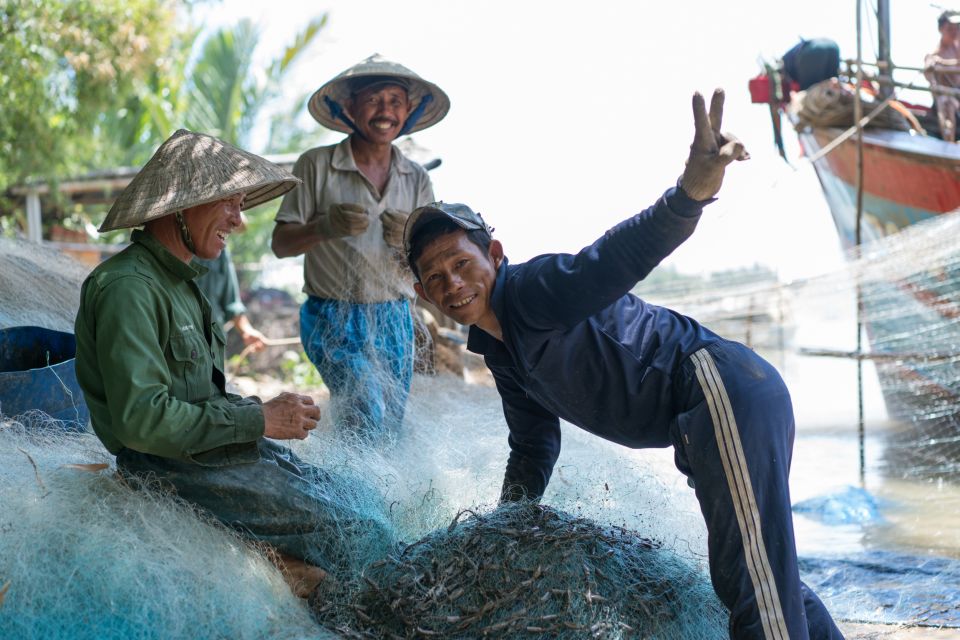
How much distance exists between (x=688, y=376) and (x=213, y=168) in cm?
151

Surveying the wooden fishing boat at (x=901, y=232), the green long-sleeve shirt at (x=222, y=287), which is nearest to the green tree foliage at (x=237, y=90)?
the wooden fishing boat at (x=901, y=232)

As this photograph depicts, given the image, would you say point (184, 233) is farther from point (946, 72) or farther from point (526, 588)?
point (946, 72)

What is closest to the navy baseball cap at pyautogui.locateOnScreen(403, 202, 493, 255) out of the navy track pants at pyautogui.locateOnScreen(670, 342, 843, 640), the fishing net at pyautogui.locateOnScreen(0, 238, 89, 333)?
the navy track pants at pyautogui.locateOnScreen(670, 342, 843, 640)

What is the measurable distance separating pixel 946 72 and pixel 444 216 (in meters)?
10.1

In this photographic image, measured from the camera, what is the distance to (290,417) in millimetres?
2746

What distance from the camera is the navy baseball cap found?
283 centimetres

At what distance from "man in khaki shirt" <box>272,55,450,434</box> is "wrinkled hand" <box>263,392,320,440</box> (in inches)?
59.8

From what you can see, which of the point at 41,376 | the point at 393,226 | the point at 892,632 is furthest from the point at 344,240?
the point at 892,632

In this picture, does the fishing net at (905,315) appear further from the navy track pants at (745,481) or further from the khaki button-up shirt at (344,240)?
the navy track pants at (745,481)

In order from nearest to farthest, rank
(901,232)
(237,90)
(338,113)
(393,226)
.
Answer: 1. (393,226)
2. (338,113)
3. (901,232)
4. (237,90)

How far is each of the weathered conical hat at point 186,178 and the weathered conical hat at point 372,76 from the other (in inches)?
61.8

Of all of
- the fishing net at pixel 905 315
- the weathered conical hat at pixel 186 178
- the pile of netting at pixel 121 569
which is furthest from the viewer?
the fishing net at pixel 905 315

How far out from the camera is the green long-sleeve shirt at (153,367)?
8.14 ft

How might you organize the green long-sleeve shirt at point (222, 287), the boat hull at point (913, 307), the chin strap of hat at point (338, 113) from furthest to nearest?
1. the boat hull at point (913, 307)
2. the green long-sleeve shirt at point (222, 287)
3. the chin strap of hat at point (338, 113)
